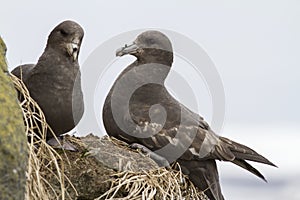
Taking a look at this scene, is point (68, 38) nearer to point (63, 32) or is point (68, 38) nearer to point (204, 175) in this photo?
point (63, 32)

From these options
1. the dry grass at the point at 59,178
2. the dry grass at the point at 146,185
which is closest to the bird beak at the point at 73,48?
the dry grass at the point at 59,178

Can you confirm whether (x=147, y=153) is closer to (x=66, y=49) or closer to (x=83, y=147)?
(x=83, y=147)

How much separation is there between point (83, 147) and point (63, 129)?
24cm

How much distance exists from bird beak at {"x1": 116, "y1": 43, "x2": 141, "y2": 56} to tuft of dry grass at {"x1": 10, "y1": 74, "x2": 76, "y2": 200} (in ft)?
5.85

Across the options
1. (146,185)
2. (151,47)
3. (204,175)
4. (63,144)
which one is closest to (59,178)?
(146,185)

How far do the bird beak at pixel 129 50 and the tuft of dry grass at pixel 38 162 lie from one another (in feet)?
5.85

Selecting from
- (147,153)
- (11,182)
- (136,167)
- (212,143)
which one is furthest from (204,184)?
(11,182)

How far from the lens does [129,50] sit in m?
6.35

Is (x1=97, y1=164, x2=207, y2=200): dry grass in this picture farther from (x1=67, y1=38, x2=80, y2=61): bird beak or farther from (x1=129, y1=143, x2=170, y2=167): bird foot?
(x1=67, y1=38, x2=80, y2=61): bird beak

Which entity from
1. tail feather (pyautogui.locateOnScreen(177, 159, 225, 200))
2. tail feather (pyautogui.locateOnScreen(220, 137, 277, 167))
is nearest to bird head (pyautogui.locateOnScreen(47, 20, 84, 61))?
tail feather (pyautogui.locateOnScreen(177, 159, 225, 200))

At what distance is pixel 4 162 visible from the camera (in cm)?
283

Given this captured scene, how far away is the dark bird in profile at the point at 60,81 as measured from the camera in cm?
549

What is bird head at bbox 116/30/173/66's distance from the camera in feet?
21.2

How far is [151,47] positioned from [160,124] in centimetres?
86
